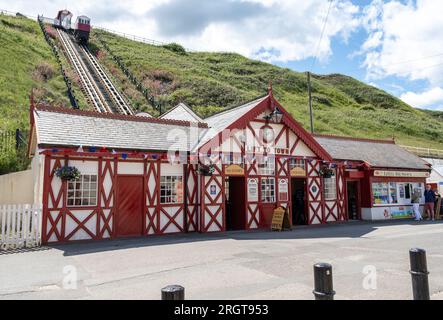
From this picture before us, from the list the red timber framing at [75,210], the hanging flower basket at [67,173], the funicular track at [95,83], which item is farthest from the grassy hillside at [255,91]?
the hanging flower basket at [67,173]

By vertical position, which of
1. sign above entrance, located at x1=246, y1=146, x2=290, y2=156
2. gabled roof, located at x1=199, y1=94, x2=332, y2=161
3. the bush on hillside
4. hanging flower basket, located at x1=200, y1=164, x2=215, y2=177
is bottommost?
hanging flower basket, located at x1=200, y1=164, x2=215, y2=177

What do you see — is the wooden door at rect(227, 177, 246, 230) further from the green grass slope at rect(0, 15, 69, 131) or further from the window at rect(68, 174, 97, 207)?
the green grass slope at rect(0, 15, 69, 131)

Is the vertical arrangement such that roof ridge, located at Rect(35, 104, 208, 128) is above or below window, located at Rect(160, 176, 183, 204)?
above

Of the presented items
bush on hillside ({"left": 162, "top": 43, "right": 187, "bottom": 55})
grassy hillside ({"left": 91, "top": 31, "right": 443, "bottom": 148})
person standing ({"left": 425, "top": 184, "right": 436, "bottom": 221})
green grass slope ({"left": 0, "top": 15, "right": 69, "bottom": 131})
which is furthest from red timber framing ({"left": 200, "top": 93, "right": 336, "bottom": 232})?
bush on hillside ({"left": 162, "top": 43, "right": 187, "bottom": 55})

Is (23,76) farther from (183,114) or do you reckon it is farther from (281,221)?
(281,221)

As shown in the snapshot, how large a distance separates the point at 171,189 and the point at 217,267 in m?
6.42

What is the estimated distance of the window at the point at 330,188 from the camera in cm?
1741

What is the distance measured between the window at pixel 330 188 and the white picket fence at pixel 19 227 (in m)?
12.7

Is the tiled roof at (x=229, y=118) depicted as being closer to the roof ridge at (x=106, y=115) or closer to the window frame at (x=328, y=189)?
the roof ridge at (x=106, y=115)

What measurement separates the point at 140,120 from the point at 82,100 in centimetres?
1902

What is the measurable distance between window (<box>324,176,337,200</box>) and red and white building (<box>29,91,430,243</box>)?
8cm

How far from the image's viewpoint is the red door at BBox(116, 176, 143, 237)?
12.4 meters
